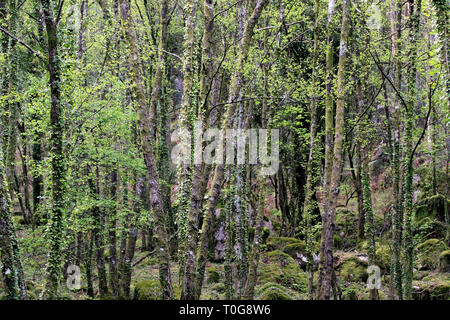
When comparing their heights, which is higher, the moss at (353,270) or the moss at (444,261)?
the moss at (444,261)

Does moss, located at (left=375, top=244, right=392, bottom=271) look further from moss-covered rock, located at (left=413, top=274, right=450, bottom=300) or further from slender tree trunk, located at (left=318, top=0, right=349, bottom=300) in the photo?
slender tree trunk, located at (left=318, top=0, right=349, bottom=300)

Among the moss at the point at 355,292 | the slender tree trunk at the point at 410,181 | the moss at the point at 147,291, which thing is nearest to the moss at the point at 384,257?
the moss at the point at 355,292

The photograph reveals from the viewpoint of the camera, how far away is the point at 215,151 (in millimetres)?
9539

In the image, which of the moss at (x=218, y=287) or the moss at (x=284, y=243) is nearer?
the moss at (x=218, y=287)

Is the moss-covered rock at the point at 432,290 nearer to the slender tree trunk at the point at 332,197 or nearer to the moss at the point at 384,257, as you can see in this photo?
the moss at the point at 384,257

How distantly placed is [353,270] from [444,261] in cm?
321

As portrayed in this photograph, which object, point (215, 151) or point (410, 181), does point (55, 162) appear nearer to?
point (215, 151)

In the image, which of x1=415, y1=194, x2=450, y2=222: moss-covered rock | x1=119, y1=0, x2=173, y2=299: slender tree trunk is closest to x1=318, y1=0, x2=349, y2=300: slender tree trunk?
x1=119, y1=0, x2=173, y2=299: slender tree trunk

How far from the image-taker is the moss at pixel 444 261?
1218 centimetres

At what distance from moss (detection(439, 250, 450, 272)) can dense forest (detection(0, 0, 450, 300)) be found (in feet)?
0.17

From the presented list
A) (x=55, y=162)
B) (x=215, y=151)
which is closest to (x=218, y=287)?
(x=215, y=151)

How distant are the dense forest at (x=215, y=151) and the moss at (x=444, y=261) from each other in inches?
2.1

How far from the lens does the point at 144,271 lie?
15.5 meters
